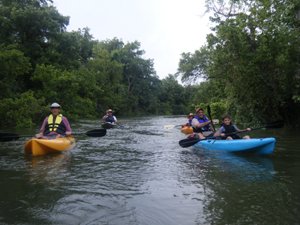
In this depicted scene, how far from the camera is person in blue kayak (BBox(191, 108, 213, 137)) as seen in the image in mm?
11271

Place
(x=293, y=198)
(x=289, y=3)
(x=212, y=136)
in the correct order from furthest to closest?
1. (x=289, y=3)
2. (x=212, y=136)
3. (x=293, y=198)

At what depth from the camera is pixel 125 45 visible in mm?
58875

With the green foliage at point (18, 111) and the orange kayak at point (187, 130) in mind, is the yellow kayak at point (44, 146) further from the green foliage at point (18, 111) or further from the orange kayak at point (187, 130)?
the green foliage at point (18, 111)

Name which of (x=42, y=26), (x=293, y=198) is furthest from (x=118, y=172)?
(x=42, y=26)

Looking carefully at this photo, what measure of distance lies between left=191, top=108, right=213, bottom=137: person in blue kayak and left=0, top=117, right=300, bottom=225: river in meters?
1.77

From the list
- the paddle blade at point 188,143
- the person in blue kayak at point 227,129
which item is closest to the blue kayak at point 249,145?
the person in blue kayak at point 227,129

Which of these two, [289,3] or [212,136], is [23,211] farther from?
[289,3]

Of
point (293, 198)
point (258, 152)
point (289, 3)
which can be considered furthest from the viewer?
point (289, 3)

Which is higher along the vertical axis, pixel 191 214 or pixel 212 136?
pixel 212 136

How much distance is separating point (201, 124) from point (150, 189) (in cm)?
550

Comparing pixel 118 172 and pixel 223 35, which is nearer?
pixel 118 172

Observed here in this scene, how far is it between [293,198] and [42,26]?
26127 mm

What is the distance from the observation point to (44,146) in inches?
355

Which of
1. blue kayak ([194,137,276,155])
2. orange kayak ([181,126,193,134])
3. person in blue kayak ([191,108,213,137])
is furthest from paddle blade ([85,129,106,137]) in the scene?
orange kayak ([181,126,193,134])
